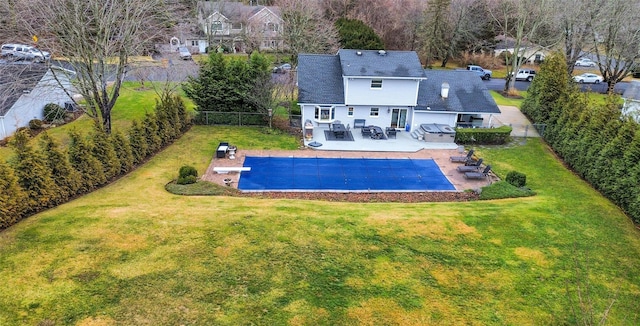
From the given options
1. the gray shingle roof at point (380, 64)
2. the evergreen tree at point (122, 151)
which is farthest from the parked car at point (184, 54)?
the evergreen tree at point (122, 151)

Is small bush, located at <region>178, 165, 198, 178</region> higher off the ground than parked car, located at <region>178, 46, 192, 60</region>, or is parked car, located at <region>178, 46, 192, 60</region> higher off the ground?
parked car, located at <region>178, 46, 192, 60</region>

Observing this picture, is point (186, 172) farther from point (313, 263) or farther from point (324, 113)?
point (324, 113)

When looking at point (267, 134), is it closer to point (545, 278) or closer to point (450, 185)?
point (450, 185)

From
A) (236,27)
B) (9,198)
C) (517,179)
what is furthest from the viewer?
(236,27)

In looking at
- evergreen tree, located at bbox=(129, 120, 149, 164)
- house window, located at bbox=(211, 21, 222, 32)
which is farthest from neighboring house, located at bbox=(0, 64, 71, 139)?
house window, located at bbox=(211, 21, 222, 32)

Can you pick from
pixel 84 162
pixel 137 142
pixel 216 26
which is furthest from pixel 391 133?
pixel 216 26

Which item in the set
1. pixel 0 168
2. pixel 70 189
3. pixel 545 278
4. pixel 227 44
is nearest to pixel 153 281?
pixel 0 168

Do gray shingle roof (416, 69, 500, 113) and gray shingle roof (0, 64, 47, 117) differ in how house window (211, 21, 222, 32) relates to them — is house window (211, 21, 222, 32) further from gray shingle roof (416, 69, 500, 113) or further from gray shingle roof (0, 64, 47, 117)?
gray shingle roof (416, 69, 500, 113)

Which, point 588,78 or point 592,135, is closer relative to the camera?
point 592,135
